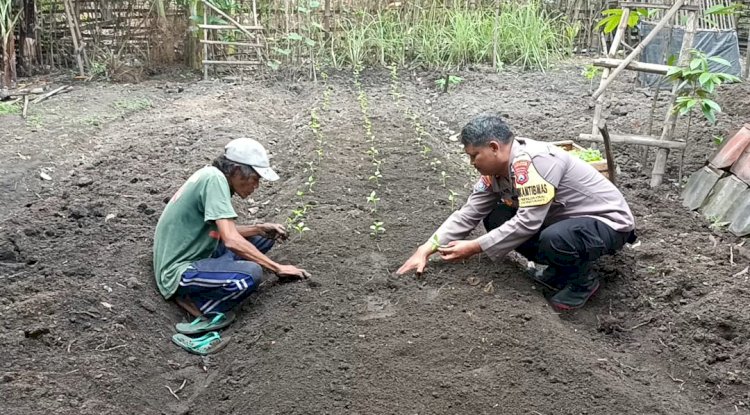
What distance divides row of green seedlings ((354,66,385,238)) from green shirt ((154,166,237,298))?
1.12 m

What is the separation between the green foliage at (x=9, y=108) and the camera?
8289 mm

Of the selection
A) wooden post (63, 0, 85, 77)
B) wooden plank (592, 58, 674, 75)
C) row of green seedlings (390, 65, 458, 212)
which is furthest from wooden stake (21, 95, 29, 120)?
wooden plank (592, 58, 674, 75)

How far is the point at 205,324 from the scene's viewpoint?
13.0 feet

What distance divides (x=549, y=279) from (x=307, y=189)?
6.82 feet

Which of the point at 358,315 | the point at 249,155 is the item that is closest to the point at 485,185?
the point at 358,315

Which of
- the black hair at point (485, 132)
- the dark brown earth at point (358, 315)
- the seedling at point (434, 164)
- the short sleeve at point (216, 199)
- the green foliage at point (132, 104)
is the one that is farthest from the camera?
the green foliage at point (132, 104)

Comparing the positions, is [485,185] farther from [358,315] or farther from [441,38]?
[441,38]

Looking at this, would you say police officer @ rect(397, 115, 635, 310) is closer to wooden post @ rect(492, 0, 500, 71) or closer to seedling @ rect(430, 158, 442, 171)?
seedling @ rect(430, 158, 442, 171)

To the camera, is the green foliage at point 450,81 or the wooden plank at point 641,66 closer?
the wooden plank at point 641,66

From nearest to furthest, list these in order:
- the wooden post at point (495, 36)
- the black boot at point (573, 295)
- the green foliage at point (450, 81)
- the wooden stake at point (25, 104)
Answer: the black boot at point (573, 295)
the wooden stake at point (25, 104)
the green foliage at point (450, 81)
the wooden post at point (495, 36)

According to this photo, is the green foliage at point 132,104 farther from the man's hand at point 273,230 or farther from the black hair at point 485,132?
the black hair at point 485,132

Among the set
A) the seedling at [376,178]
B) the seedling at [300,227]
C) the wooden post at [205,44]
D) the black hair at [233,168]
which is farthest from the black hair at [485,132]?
the wooden post at [205,44]

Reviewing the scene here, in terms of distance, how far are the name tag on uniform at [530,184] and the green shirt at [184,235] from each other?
152 cm

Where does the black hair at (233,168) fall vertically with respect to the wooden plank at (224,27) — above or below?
below
